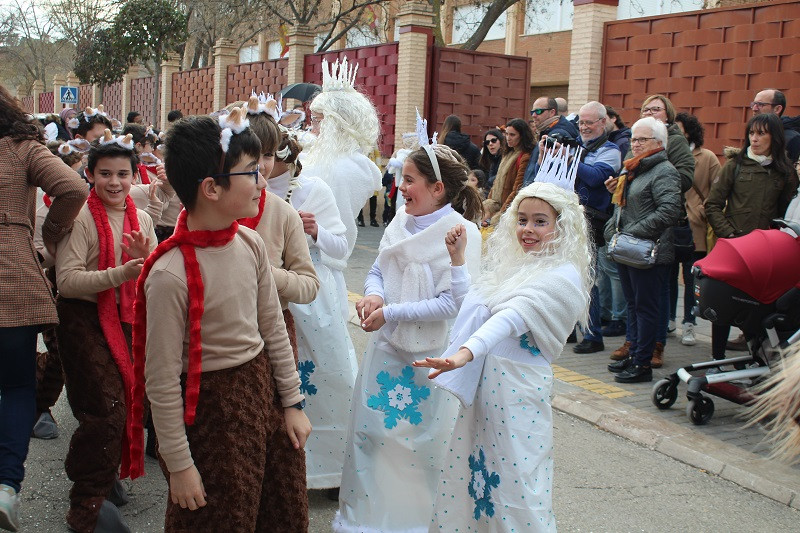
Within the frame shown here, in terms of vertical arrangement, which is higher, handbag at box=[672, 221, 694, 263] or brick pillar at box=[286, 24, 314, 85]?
brick pillar at box=[286, 24, 314, 85]

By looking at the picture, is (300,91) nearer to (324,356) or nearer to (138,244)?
(324,356)

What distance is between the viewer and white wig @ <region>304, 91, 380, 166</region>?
4.77 meters

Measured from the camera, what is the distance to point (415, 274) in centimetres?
384

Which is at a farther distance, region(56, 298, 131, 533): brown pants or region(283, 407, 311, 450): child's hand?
region(56, 298, 131, 533): brown pants

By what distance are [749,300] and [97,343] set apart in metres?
3.91

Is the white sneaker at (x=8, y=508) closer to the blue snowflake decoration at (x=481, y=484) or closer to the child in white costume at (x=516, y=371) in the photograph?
the child in white costume at (x=516, y=371)

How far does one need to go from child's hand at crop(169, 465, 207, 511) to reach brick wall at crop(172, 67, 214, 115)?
2406 centimetres

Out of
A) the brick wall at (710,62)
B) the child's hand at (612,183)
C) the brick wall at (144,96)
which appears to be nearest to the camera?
the child's hand at (612,183)

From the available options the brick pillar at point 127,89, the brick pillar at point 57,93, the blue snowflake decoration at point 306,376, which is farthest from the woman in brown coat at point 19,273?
the brick pillar at point 57,93

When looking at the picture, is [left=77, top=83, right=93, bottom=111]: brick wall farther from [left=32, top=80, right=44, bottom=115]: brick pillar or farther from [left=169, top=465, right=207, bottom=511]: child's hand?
[left=169, top=465, right=207, bottom=511]: child's hand

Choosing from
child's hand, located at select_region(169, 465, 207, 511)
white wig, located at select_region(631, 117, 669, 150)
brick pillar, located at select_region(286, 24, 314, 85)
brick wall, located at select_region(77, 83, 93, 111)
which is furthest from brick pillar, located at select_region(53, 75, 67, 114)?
child's hand, located at select_region(169, 465, 207, 511)

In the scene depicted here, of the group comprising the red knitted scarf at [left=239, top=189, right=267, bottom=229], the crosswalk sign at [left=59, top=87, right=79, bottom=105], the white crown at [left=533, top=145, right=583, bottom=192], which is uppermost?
the crosswalk sign at [left=59, top=87, right=79, bottom=105]

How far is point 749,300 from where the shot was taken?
5516mm

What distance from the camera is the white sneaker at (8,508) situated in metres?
3.58
